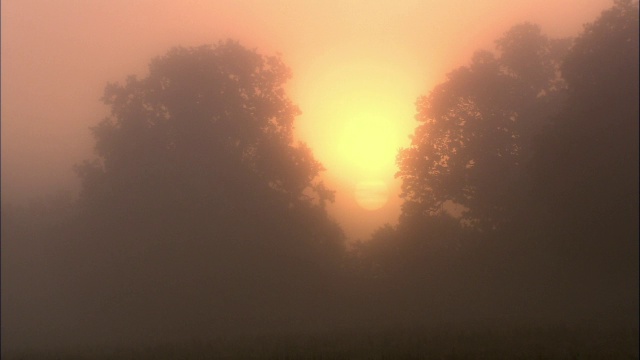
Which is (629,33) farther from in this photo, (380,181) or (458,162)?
(380,181)

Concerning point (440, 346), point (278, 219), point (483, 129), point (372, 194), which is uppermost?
point (483, 129)

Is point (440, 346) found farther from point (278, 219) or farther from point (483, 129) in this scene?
point (278, 219)

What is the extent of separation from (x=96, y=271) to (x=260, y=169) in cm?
901

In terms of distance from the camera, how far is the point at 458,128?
20781 mm

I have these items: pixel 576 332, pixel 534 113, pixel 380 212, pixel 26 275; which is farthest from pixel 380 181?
pixel 26 275

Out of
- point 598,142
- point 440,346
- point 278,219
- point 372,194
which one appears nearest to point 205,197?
point 278,219

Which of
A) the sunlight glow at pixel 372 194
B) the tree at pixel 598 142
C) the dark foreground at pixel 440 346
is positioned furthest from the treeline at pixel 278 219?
the dark foreground at pixel 440 346

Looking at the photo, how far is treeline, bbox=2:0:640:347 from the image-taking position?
1950cm

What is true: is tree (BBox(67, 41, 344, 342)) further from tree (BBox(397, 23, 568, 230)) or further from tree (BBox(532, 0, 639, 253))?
tree (BBox(532, 0, 639, 253))

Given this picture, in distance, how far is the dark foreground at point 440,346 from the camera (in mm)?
11470

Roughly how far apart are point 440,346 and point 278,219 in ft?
37.1

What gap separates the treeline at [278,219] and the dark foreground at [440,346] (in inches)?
135

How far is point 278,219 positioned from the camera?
22969mm

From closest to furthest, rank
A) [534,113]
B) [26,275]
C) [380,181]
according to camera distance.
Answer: [534,113] → [380,181] → [26,275]
